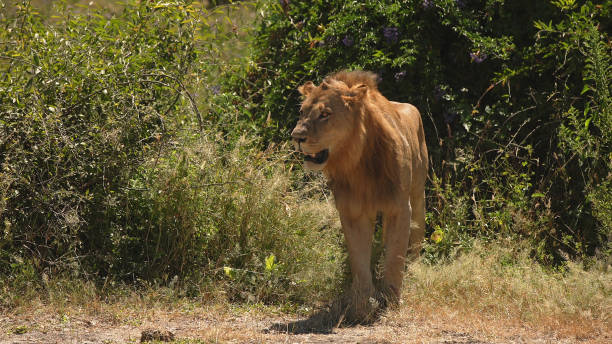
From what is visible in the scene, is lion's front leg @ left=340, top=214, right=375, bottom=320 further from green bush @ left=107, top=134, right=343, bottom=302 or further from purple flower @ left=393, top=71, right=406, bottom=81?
purple flower @ left=393, top=71, right=406, bottom=81

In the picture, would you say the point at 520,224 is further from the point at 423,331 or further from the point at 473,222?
the point at 423,331

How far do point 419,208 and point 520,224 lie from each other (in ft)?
3.37

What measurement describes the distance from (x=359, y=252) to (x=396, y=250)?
11.5 inches

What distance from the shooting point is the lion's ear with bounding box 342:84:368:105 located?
5586 millimetres

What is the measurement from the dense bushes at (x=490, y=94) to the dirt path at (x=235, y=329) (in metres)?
1.51

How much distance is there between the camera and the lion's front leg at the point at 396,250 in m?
5.84

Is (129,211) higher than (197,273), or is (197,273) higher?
(129,211)

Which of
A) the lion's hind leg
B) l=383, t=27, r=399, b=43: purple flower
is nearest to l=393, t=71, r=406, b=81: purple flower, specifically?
l=383, t=27, r=399, b=43: purple flower

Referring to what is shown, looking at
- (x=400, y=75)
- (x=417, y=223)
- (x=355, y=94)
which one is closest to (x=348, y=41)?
(x=400, y=75)

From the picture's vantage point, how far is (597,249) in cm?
649

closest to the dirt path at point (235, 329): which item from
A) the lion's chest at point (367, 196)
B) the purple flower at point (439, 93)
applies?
the lion's chest at point (367, 196)

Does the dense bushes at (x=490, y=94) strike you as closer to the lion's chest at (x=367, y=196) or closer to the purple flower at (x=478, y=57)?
the purple flower at (x=478, y=57)

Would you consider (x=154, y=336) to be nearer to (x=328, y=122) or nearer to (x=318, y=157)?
(x=318, y=157)

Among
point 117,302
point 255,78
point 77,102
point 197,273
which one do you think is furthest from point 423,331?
point 255,78
